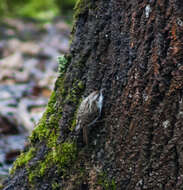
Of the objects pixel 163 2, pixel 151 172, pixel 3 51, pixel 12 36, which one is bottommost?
pixel 151 172

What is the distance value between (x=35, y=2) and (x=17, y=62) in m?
7.10

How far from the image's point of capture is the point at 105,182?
1995 mm

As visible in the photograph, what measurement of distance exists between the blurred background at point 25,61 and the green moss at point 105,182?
751mm

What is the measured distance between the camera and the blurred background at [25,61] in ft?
14.1

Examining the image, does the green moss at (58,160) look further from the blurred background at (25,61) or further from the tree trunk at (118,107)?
the blurred background at (25,61)

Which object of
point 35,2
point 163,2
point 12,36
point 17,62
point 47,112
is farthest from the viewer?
point 35,2

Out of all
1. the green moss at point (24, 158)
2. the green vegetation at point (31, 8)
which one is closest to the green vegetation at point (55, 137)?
the green moss at point (24, 158)

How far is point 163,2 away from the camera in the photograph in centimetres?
173

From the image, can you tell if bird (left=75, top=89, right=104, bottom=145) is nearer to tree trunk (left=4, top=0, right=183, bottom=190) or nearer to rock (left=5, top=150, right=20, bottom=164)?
tree trunk (left=4, top=0, right=183, bottom=190)

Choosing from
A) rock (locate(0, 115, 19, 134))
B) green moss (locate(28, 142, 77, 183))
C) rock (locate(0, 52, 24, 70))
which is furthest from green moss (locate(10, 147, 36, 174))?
rock (locate(0, 52, 24, 70))

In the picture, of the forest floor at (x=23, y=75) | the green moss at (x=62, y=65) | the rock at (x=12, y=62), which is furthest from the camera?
the rock at (x=12, y=62)

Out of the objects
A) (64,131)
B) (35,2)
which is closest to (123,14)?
(64,131)

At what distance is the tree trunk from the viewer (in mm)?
1745

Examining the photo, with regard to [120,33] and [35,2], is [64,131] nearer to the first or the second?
[120,33]
